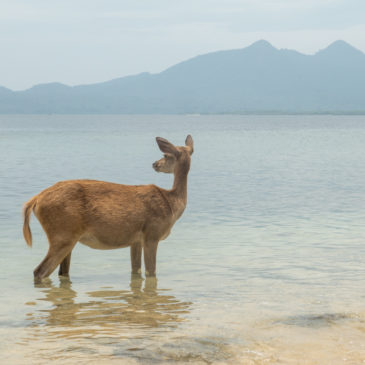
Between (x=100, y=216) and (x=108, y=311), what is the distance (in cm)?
139

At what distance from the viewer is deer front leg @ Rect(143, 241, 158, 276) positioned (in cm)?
978

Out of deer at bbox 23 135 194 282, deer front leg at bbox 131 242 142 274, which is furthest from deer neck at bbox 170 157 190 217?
deer front leg at bbox 131 242 142 274

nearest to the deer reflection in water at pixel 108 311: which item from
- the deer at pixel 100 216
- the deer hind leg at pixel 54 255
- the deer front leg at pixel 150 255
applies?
the deer front leg at pixel 150 255

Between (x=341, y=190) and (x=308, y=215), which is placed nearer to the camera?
(x=308, y=215)

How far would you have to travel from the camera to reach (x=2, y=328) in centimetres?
768

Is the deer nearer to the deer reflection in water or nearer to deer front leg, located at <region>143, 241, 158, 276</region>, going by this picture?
deer front leg, located at <region>143, 241, 158, 276</region>

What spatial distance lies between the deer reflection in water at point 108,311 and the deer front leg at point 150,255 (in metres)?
0.17

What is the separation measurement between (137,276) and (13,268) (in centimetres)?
254

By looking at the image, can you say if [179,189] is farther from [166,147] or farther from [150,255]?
[150,255]

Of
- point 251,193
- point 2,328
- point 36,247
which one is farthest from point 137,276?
point 251,193

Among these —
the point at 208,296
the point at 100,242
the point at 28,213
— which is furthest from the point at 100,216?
the point at 208,296

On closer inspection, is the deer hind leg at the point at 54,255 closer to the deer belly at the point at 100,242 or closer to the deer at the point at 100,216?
the deer at the point at 100,216

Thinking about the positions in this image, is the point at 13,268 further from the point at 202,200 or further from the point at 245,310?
the point at 202,200

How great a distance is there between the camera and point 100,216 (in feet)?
30.5
